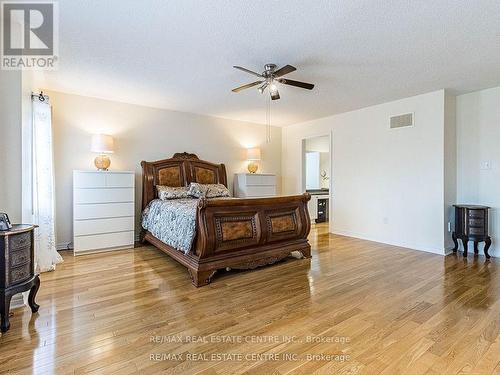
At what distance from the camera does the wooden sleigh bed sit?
2818 millimetres

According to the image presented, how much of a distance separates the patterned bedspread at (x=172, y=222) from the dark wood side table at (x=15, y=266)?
1.32 meters

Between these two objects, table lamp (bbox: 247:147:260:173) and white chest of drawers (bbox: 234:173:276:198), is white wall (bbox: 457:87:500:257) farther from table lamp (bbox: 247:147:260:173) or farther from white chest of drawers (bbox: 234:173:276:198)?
table lamp (bbox: 247:147:260:173)

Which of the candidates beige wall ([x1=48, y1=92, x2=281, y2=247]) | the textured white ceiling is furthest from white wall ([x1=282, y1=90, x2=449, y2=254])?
beige wall ([x1=48, y1=92, x2=281, y2=247])

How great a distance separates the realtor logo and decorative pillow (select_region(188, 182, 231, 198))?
258 centimetres

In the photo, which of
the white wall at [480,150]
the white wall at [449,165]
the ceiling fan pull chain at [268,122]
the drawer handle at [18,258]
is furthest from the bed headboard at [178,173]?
the white wall at [480,150]

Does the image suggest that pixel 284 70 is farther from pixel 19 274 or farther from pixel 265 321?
pixel 19 274

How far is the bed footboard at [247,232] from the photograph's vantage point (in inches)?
111

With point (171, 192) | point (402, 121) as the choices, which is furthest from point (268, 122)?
point (171, 192)

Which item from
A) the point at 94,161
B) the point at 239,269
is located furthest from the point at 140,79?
the point at 239,269

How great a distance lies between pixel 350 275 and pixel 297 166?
368cm

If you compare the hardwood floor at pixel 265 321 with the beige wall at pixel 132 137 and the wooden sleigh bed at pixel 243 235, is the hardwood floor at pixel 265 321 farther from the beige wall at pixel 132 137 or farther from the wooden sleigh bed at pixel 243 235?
the beige wall at pixel 132 137

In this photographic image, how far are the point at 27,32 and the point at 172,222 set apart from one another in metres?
2.36

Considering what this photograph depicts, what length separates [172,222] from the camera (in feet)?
11.1

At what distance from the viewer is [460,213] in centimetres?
391
